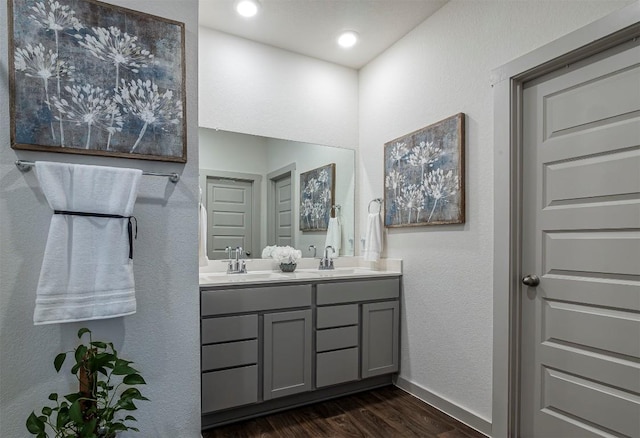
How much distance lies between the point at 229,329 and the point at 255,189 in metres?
1.10

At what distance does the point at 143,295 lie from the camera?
1560 millimetres

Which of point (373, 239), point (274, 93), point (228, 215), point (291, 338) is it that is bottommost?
point (291, 338)

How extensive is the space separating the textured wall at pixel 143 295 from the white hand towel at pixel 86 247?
149 millimetres

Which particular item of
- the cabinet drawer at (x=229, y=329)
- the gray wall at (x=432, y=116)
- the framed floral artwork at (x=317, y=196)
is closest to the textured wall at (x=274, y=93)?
the gray wall at (x=432, y=116)

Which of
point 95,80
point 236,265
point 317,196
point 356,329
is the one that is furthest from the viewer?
point 317,196

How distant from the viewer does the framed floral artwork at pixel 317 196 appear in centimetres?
289

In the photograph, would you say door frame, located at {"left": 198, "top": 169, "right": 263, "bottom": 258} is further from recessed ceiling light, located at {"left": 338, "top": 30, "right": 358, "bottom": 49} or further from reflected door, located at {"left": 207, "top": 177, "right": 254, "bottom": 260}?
recessed ceiling light, located at {"left": 338, "top": 30, "right": 358, "bottom": 49}

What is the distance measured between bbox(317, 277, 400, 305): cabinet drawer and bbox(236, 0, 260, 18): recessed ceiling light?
1.86 metres

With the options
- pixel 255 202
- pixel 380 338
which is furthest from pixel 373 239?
pixel 255 202

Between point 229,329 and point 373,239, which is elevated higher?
point 373,239

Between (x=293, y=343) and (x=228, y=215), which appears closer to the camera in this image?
(x=293, y=343)

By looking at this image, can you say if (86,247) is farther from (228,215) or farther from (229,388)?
(228,215)

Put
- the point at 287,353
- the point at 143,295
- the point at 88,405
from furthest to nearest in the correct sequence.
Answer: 1. the point at 287,353
2. the point at 143,295
3. the point at 88,405

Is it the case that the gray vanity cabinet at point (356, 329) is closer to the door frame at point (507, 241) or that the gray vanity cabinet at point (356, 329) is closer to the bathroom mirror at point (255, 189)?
the bathroom mirror at point (255, 189)
